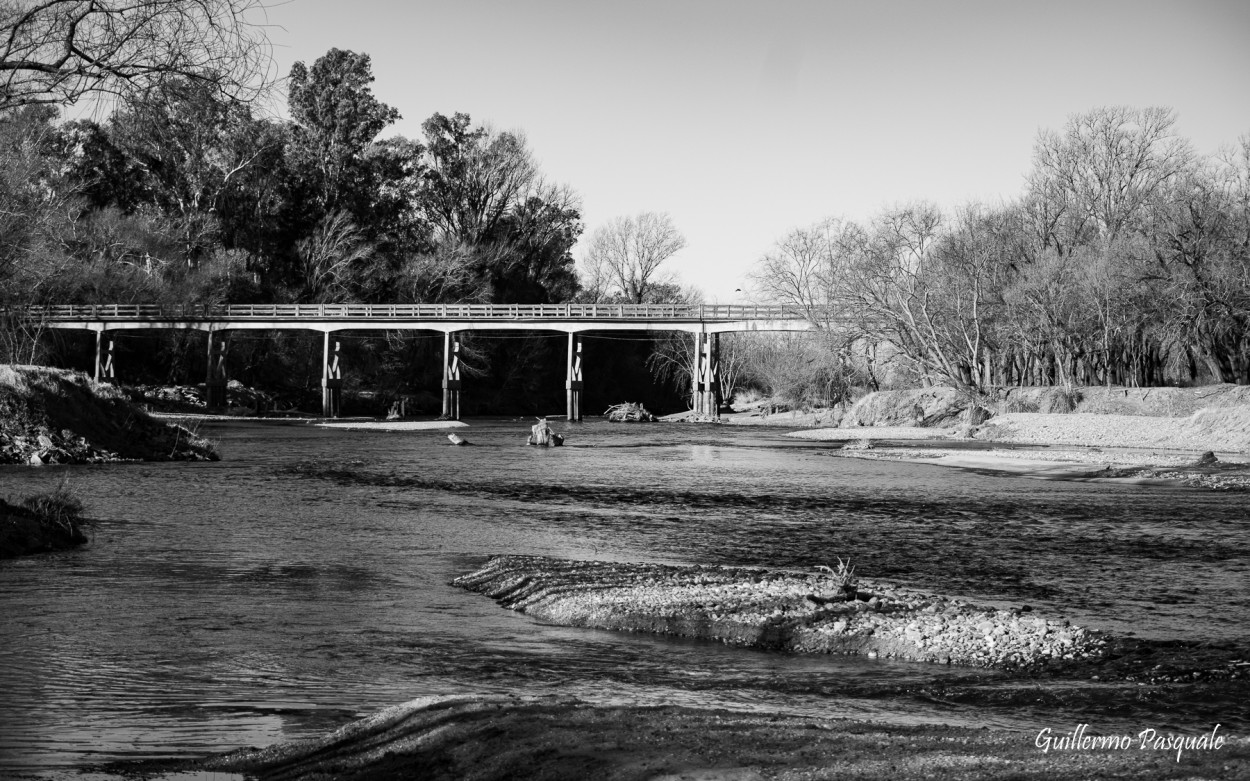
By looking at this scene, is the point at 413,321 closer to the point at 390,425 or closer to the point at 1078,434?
the point at 390,425

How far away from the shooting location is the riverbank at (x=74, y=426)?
2903 centimetres

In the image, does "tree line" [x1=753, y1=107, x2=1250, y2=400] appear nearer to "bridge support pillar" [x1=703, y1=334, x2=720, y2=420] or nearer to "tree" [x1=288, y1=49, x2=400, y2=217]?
"bridge support pillar" [x1=703, y1=334, x2=720, y2=420]

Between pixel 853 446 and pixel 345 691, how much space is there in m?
39.2

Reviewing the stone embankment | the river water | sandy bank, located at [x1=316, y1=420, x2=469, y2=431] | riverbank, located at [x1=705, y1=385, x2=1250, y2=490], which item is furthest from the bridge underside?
the stone embankment

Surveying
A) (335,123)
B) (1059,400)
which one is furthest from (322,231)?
(1059,400)

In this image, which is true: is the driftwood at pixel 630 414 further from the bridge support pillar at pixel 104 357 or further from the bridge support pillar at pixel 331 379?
the bridge support pillar at pixel 104 357

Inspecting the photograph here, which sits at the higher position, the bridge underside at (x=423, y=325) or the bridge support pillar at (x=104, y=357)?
the bridge underside at (x=423, y=325)

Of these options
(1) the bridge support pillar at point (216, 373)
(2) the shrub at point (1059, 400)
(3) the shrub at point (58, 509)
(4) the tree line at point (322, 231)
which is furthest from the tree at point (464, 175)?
(3) the shrub at point (58, 509)

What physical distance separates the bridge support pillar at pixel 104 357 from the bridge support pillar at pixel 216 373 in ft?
20.0

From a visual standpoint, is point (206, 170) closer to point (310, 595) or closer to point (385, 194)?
point (385, 194)

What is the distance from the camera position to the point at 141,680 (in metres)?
8.93

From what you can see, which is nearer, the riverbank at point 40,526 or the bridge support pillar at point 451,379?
the riverbank at point 40,526

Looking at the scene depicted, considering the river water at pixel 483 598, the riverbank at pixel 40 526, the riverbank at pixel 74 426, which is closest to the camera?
the river water at pixel 483 598

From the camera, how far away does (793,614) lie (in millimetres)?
11570
